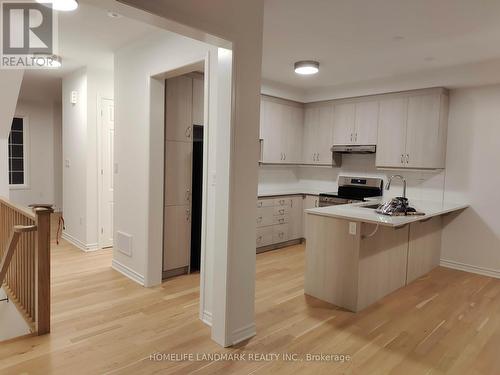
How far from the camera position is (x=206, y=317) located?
9.61 ft

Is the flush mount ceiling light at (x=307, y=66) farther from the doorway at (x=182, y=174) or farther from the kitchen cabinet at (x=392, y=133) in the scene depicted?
the kitchen cabinet at (x=392, y=133)

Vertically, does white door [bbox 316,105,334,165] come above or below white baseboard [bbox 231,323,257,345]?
above

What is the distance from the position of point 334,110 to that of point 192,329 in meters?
4.28

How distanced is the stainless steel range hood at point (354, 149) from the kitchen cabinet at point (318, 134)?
16cm

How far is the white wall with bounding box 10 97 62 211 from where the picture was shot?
25.4 ft

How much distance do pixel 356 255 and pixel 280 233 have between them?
2446 mm

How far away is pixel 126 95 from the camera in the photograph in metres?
4.00

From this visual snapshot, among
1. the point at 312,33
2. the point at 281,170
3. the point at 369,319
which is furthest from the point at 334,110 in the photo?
the point at 369,319

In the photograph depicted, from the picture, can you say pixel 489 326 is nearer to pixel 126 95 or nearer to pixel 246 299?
pixel 246 299

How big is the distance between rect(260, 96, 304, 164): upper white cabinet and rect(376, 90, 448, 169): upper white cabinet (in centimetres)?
146

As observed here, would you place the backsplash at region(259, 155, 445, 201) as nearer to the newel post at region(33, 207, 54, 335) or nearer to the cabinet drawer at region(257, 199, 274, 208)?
the cabinet drawer at region(257, 199, 274, 208)

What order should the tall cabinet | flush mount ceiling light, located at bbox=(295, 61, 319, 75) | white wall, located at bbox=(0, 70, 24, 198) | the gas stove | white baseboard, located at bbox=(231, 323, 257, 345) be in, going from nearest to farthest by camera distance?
white baseboard, located at bbox=(231, 323, 257, 345) < white wall, located at bbox=(0, 70, 24, 198) < the tall cabinet < flush mount ceiling light, located at bbox=(295, 61, 319, 75) < the gas stove

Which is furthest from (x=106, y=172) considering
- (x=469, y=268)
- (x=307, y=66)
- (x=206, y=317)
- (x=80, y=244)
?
(x=469, y=268)

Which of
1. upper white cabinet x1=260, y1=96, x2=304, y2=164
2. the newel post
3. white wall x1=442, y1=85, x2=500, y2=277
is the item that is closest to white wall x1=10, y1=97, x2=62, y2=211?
upper white cabinet x1=260, y1=96, x2=304, y2=164
